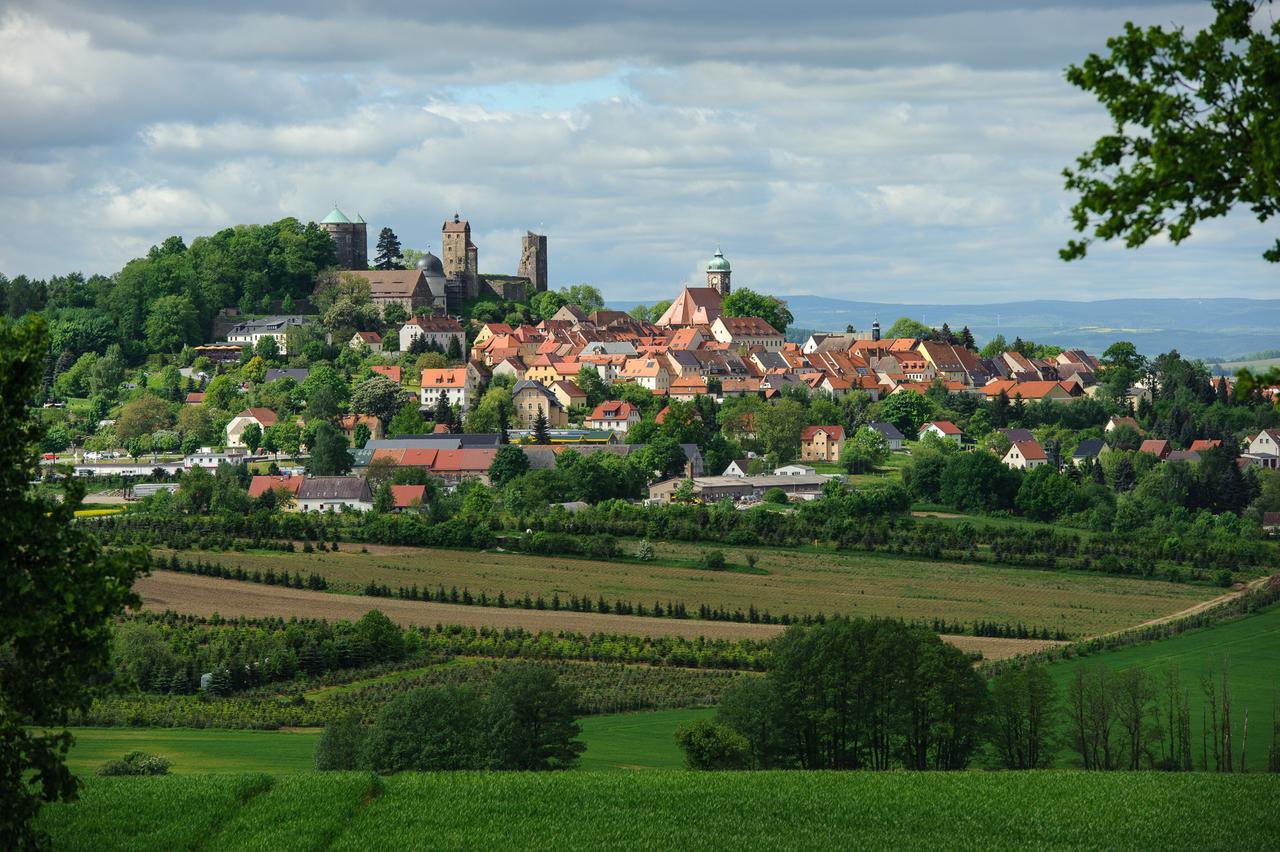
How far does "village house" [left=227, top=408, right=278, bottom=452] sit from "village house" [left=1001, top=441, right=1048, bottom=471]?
120ft

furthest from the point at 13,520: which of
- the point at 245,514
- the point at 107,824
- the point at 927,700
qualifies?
the point at 245,514

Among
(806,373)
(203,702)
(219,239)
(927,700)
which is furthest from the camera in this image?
(219,239)

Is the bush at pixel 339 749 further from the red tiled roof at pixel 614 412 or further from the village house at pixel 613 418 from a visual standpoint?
the red tiled roof at pixel 614 412

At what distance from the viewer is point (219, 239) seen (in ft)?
385

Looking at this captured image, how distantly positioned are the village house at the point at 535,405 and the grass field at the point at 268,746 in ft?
188

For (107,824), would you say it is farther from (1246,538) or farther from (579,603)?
(1246,538)

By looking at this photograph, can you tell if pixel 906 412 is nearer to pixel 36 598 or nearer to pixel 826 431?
pixel 826 431

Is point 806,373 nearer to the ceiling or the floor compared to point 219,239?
nearer to the floor

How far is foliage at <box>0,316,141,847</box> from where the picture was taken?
13.6 meters

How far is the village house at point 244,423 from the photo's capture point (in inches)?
3413

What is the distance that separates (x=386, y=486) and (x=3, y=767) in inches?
2304

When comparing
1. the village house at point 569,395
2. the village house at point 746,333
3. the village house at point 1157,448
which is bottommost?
the village house at point 1157,448

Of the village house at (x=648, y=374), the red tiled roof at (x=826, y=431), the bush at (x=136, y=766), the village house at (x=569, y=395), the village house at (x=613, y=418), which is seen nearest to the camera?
the bush at (x=136, y=766)

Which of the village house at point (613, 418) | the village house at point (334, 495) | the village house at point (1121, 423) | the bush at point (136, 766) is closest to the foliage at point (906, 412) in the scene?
the village house at point (1121, 423)
